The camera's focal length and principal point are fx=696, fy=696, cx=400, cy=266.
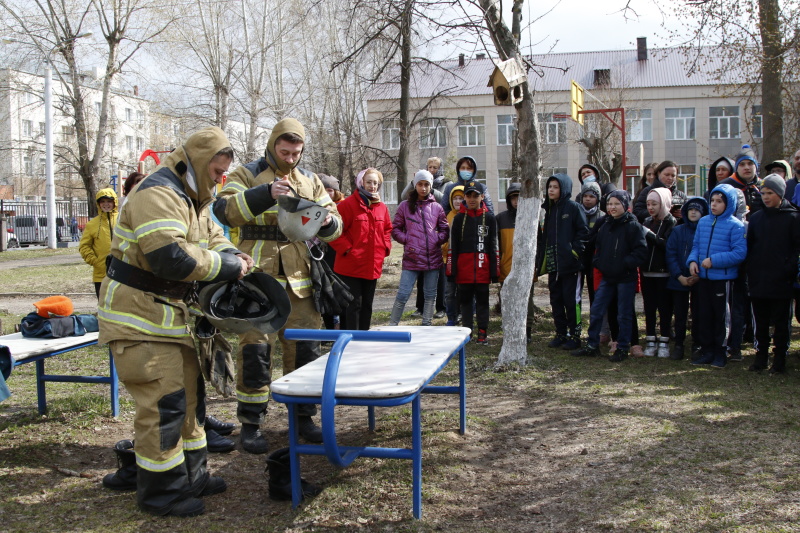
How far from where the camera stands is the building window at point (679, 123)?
40.5 meters

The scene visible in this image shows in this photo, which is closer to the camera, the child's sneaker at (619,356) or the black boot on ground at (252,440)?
the black boot on ground at (252,440)

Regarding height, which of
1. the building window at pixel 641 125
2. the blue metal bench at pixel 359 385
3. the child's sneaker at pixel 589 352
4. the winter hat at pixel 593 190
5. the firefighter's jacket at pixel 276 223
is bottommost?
the child's sneaker at pixel 589 352

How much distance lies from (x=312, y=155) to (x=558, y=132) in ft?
60.4

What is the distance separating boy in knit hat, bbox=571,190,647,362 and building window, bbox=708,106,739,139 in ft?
123

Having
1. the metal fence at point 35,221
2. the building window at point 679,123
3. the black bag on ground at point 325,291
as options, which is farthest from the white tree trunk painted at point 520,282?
the building window at point 679,123

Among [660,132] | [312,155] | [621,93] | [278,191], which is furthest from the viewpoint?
[660,132]

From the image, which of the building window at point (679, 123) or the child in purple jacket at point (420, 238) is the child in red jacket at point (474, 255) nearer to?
the child in purple jacket at point (420, 238)

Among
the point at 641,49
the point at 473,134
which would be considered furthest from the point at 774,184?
the point at 641,49

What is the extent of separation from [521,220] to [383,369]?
10.5 ft

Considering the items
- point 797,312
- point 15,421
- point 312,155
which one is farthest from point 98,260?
point 312,155

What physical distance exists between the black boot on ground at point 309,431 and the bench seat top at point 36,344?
1585mm

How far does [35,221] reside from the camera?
97.5 feet

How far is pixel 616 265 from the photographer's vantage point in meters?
6.82

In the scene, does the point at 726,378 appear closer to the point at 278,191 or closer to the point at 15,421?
the point at 278,191
